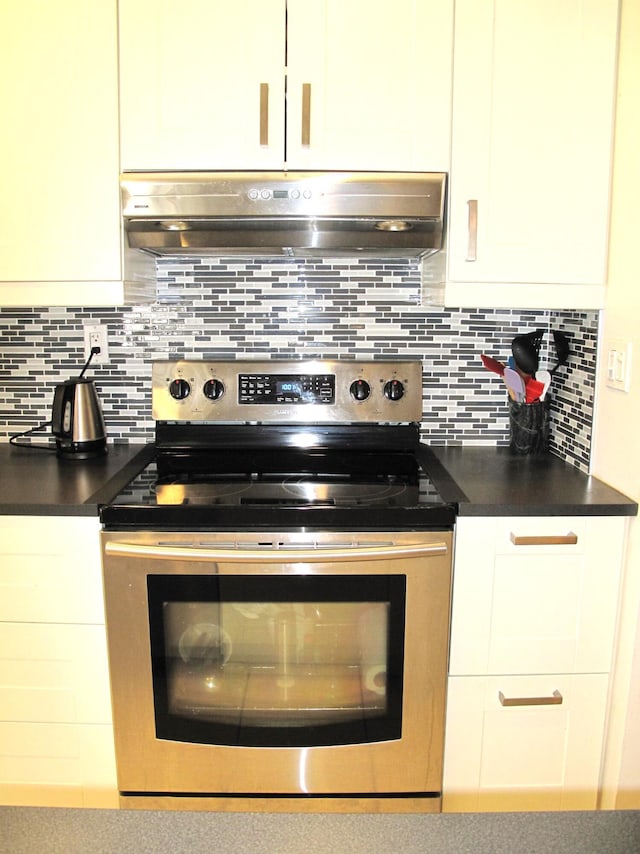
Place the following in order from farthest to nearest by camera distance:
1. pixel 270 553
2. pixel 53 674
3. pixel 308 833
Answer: pixel 53 674, pixel 270 553, pixel 308 833

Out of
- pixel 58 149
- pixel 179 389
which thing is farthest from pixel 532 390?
pixel 58 149

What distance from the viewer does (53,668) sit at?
165cm

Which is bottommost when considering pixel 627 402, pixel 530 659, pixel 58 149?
pixel 530 659

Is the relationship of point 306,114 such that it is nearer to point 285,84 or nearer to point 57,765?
point 285,84

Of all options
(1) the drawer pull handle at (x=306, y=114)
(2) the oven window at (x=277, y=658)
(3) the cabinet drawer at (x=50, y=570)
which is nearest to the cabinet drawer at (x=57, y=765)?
(2) the oven window at (x=277, y=658)

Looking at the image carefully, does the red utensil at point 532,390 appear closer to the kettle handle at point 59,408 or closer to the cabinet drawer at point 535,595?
the cabinet drawer at point 535,595

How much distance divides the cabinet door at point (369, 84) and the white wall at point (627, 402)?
41 centimetres

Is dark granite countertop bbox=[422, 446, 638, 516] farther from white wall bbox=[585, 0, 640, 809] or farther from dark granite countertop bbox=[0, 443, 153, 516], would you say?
dark granite countertop bbox=[0, 443, 153, 516]

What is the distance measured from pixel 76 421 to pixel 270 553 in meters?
0.77

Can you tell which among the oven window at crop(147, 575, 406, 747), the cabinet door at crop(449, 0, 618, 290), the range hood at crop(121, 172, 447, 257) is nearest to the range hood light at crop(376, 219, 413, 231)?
the range hood at crop(121, 172, 447, 257)

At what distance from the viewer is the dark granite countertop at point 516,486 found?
5.20 feet

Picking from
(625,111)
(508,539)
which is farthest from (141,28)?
(508,539)

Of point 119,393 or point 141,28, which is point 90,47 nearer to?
point 141,28

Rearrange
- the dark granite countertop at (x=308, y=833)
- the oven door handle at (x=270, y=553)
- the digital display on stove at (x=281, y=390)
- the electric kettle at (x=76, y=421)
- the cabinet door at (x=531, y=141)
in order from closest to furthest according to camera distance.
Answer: the dark granite countertop at (x=308, y=833)
the oven door handle at (x=270, y=553)
the cabinet door at (x=531, y=141)
the electric kettle at (x=76, y=421)
the digital display on stove at (x=281, y=390)
